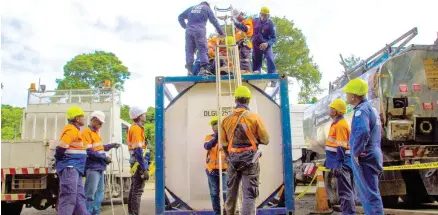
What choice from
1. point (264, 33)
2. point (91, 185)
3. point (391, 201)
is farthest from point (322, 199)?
point (91, 185)

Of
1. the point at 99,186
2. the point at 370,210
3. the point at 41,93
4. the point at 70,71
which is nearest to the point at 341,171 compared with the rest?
the point at 370,210

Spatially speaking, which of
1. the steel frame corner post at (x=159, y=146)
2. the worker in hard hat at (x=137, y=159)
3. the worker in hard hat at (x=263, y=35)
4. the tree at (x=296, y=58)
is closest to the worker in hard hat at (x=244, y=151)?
the steel frame corner post at (x=159, y=146)

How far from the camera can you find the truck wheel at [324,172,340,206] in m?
8.73

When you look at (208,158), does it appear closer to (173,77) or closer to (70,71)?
(173,77)

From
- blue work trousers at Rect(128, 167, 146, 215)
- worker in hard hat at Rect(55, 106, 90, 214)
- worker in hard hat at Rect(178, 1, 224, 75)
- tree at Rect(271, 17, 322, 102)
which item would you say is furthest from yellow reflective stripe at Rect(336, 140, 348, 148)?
tree at Rect(271, 17, 322, 102)

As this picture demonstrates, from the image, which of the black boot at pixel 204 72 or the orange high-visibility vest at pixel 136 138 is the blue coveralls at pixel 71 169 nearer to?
the orange high-visibility vest at pixel 136 138

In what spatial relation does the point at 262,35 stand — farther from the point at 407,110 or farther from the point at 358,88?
the point at 358,88

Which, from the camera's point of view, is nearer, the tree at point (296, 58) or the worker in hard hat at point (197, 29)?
the worker in hard hat at point (197, 29)

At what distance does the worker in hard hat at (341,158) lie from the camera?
6.39 m

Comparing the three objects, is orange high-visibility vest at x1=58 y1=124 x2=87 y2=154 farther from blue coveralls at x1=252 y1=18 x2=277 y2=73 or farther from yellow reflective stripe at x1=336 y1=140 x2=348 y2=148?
blue coveralls at x1=252 y1=18 x2=277 y2=73

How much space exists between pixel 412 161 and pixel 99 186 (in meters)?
5.31

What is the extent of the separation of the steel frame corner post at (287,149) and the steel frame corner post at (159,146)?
1747 millimetres

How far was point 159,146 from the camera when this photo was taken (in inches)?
254

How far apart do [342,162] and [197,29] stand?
3.47 meters
